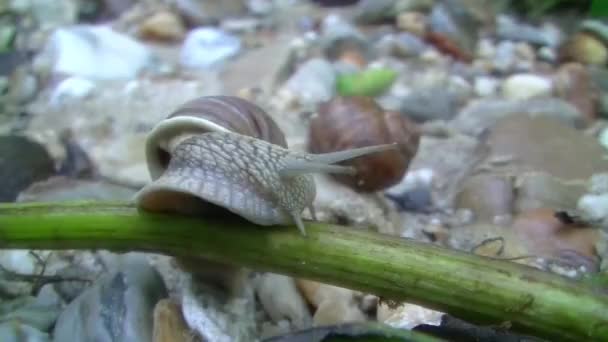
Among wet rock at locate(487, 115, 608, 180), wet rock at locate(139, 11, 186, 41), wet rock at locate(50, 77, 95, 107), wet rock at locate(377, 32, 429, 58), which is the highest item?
wet rock at locate(139, 11, 186, 41)

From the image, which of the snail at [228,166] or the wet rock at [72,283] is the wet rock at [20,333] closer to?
the wet rock at [72,283]

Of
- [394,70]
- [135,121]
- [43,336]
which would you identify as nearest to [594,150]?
[394,70]

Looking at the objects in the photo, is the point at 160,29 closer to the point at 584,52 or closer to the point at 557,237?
the point at 584,52

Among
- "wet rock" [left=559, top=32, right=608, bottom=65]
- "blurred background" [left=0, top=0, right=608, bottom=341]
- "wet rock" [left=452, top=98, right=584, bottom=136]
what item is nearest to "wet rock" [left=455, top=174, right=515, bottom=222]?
"blurred background" [left=0, top=0, right=608, bottom=341]

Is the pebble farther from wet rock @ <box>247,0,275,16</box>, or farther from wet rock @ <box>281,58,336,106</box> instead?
wet rock @ <box>247,0,275,16</box>

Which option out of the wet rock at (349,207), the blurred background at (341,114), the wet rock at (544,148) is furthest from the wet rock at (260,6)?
the wet rock at (349,207)

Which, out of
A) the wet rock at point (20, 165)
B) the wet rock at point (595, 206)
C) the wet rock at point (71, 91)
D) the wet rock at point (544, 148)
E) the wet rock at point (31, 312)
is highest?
the wet rock at point (71, 91)
